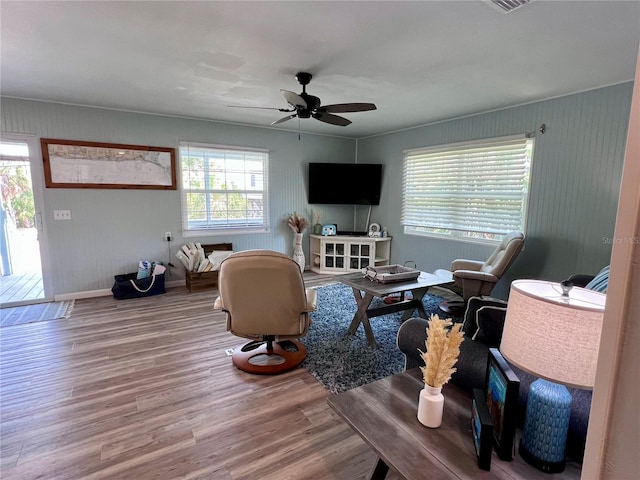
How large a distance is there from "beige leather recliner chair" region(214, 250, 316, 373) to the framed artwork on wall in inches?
115

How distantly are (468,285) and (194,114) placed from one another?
4076 mm

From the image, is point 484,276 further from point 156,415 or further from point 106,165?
point 106,165

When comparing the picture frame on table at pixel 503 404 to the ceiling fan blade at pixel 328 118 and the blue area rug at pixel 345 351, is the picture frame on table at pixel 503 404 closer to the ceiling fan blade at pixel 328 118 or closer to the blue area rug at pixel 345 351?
the blue area rug at pixel 345 351

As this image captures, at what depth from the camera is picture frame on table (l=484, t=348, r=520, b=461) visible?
0.95 meters

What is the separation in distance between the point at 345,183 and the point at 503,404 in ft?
16.6

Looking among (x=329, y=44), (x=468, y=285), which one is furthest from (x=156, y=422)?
(x=468, y=285)

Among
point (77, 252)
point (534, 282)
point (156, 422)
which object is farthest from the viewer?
point (77, 252)

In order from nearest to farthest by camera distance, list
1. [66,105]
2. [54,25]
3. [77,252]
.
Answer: [54,25] < [66,105] < [77,252]

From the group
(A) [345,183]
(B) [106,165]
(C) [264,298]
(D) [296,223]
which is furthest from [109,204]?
(A) [345,183]

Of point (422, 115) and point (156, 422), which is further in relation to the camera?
point (422, 115)

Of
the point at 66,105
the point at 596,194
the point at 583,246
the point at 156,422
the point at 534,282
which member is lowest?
the point at 156,422

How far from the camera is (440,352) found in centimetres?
112

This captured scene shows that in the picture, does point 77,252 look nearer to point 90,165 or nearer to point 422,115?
point 90,165

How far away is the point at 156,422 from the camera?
6.56 feet
